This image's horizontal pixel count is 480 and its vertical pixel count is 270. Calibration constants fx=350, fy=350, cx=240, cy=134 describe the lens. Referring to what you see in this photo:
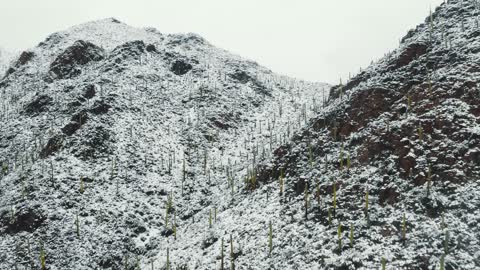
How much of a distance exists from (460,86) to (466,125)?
3403 mm

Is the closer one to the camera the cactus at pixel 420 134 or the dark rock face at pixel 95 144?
the cactus at pixel 420 134

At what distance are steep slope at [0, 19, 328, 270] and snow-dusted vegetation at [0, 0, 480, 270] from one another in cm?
13

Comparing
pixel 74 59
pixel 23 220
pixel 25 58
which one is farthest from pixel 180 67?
pixel 23 220

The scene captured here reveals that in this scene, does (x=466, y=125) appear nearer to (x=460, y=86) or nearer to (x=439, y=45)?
(x=460, y=86)

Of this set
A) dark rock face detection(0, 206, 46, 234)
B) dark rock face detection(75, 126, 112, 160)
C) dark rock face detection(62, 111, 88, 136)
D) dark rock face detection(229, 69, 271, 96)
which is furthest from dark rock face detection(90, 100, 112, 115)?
dark rock face detection(229, 69, 271, 96)

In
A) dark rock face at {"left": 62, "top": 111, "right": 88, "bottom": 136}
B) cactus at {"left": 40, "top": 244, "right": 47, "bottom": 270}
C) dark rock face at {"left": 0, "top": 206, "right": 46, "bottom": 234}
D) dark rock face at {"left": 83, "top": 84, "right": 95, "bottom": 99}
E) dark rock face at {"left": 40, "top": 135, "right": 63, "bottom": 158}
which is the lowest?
cactus at {"left": 40, "top": 244, "right": 47, "bottom": 270}

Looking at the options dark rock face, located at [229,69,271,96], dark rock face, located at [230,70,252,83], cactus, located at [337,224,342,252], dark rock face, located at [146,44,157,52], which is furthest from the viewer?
dark rock face, located at [146,44,157,52]

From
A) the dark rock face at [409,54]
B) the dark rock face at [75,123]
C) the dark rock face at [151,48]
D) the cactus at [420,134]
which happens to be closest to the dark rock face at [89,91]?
the dark rock face at [75,123]

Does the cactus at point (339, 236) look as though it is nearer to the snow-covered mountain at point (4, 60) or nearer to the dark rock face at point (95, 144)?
the dark rock face at point (95, 144)

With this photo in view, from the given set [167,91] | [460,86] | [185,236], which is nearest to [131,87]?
[167,91]

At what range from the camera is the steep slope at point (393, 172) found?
1378 cm

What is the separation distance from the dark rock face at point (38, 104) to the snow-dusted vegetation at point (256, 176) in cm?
15

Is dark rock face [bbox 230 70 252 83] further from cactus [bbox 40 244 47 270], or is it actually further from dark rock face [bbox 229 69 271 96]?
cactus [bbox 40 244 47 270]

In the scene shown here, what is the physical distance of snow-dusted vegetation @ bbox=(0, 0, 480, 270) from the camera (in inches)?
590
